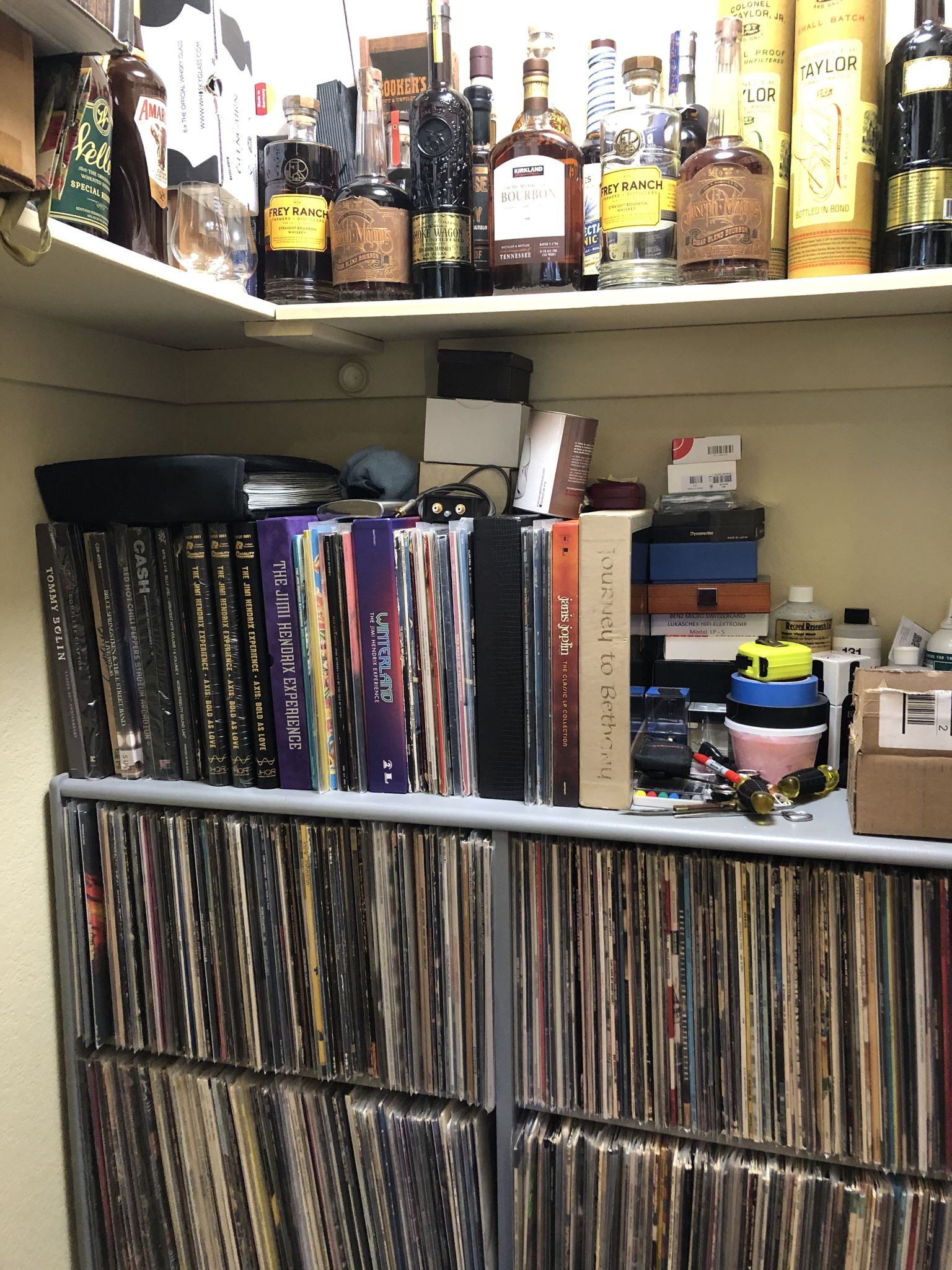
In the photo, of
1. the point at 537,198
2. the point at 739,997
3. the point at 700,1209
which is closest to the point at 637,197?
the point at 537,198

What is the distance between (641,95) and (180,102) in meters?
0.52

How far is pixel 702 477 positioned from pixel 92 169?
2.60 feet

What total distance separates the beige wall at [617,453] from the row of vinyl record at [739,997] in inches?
17.4

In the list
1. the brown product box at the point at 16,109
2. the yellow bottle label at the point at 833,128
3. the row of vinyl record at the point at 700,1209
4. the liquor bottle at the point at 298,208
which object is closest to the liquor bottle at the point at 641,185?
the yellow bottle label at the point at 833,128

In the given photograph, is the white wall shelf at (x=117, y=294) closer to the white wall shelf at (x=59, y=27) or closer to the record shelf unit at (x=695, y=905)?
the white wall shelf at (x=59, y=27)

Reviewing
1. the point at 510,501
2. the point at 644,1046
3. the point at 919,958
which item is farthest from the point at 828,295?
the point at 644,1046

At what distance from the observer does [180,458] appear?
3.44 ft

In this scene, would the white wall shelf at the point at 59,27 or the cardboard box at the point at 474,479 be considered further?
the cardboard box at the point at 474,479

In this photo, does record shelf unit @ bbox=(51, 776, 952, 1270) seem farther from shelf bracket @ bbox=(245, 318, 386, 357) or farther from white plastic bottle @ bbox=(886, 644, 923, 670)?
shelf bracket @ bbox=(245, 318, 386, 357)

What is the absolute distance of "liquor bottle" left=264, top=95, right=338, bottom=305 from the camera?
114 cm

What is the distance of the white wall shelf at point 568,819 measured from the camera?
2.99ft

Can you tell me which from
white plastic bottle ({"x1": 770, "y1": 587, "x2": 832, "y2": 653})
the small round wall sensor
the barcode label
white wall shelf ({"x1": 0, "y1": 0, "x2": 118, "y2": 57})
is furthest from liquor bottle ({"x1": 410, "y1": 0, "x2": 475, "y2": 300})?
the barcode label

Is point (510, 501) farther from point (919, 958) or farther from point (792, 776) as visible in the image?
point (919, 958)

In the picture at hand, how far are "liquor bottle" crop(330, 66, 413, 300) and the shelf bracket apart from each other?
0.05 m
